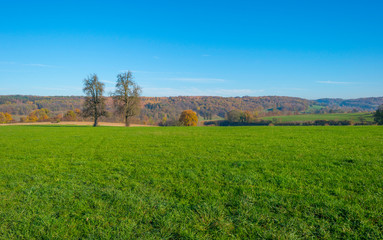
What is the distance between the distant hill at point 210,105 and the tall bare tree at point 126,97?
7001cm

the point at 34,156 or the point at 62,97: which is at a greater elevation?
the point at 62,97

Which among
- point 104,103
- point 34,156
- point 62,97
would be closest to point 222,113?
point 104,103

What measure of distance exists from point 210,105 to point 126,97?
120893mm

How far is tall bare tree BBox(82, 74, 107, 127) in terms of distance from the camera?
139 feet

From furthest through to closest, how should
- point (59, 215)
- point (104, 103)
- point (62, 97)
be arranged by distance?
point (62, 97)
point (104, 103)
point (59, 215)

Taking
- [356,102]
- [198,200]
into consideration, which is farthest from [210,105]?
[198,200]

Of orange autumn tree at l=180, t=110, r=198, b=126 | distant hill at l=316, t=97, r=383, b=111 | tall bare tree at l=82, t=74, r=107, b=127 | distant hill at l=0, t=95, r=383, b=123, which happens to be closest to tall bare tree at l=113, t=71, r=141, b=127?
tall bare tree at l=82, t=74, r=107, b=127

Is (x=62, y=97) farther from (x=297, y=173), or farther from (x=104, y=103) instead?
(x=297, y=173)

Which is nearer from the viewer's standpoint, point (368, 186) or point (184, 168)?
point (368, 186)

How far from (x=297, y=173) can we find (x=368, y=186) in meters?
1.77

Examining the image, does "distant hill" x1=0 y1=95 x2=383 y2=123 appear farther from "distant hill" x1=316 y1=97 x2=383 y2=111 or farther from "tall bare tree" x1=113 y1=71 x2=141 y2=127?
"tall bare tree" x1=113 y1=71 x2=141 y2=127

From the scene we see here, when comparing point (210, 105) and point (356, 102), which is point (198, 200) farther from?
point (356, 102)

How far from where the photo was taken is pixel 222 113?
142 metres

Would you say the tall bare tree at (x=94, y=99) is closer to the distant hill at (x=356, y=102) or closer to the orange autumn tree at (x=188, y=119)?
the orange autumn tree at (x=188, y=119)
